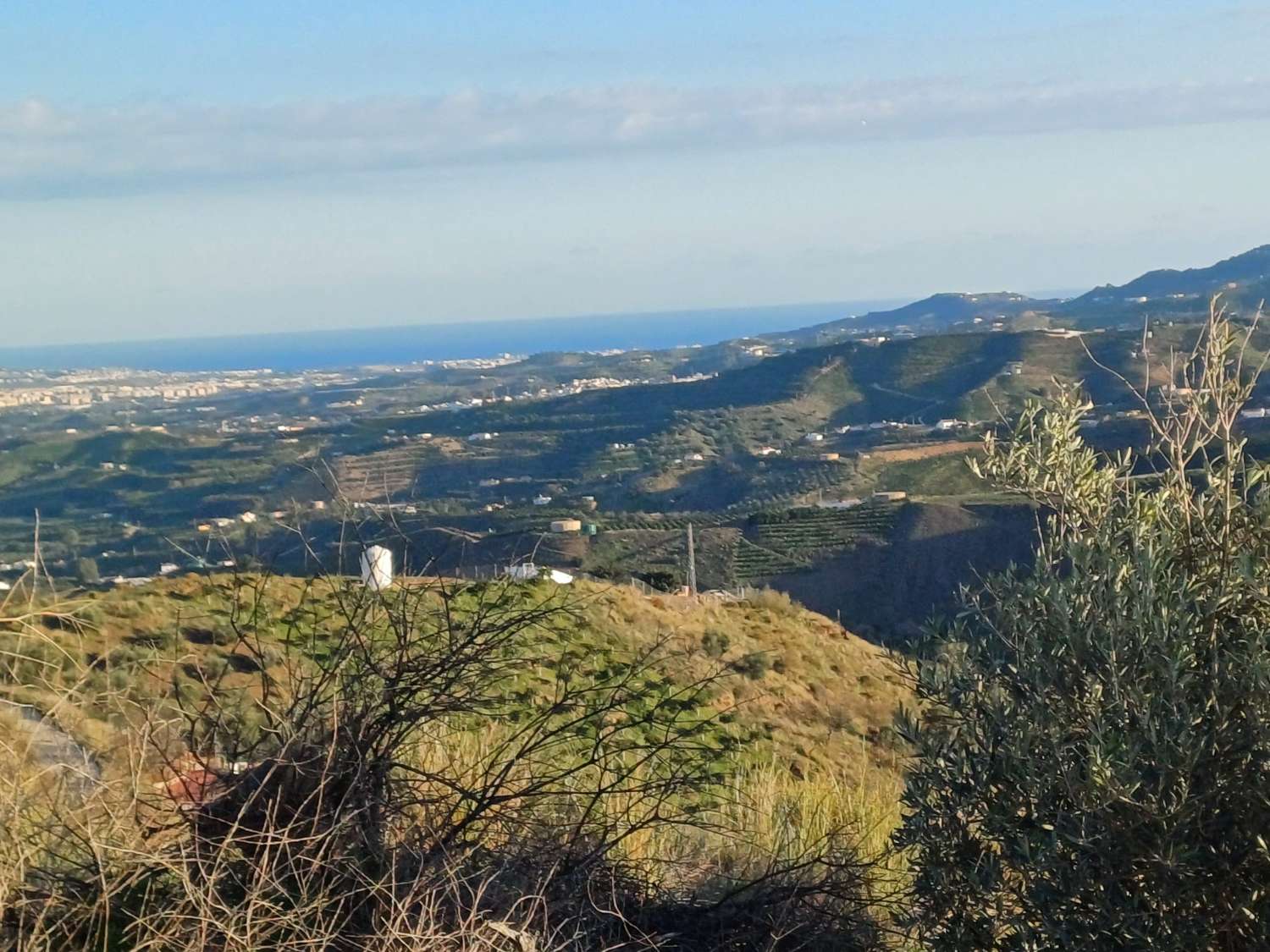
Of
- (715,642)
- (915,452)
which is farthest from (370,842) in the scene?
(915,452)

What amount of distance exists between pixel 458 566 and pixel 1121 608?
197cm

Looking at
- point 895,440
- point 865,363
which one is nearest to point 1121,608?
point 895,440

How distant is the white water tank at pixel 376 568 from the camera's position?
355cm

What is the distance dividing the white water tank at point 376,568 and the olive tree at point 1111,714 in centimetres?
158

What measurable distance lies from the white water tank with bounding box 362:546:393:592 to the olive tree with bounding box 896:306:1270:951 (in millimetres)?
1581

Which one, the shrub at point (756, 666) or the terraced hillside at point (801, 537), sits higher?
the shrub at point (756, 666)

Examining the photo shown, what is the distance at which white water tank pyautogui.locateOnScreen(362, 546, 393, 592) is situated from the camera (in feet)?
11.7

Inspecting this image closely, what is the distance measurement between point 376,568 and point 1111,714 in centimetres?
204

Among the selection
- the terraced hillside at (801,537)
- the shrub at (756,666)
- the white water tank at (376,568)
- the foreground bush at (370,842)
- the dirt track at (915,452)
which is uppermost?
the white water tank at (376,568)

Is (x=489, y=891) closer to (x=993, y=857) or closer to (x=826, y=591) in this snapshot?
(x=993, y=857)

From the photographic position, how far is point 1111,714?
9.62 ft

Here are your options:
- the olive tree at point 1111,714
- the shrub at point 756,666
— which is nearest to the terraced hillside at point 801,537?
the shrub at point 756,666

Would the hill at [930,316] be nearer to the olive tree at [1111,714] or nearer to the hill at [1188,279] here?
the hill at [1188,279]

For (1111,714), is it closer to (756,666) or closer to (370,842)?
(370,842)
